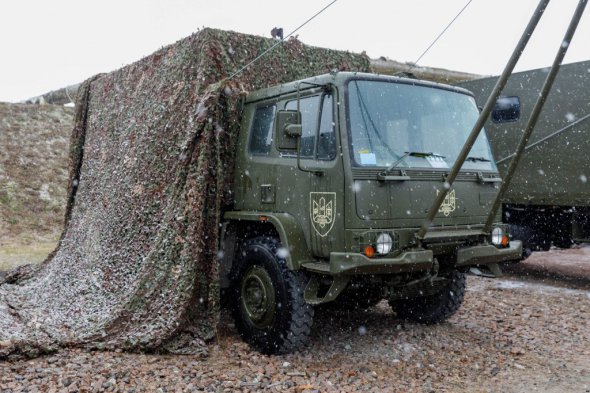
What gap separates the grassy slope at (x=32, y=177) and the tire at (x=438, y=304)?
7.47 meters

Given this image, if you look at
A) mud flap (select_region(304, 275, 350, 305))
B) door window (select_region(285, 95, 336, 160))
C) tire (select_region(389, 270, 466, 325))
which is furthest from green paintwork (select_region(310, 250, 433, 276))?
tire (select_region(389, 270, 466, 325))

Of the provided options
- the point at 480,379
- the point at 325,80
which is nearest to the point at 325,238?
the point at 325,80

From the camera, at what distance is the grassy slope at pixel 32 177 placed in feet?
42.7

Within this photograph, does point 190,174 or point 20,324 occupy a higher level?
point 190,174

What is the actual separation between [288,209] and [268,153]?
66cm

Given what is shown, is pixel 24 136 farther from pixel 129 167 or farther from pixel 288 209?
pixel 288 209

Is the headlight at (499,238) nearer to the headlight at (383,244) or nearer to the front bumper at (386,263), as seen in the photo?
the front bumper at (386,263)

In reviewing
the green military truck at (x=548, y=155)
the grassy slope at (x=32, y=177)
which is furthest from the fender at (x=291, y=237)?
the grassy slope at (x=32, y=177)

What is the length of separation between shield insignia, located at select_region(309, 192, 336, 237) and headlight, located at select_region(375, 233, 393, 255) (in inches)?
16.2

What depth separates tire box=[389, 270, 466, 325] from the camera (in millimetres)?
6083

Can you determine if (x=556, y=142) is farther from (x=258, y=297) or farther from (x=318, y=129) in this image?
(x=258, y=297)

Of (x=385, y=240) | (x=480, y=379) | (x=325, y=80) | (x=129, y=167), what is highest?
(x=325, y=80)

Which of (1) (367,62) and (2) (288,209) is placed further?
(1) (367,62)

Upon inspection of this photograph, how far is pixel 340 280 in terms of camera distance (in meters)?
4.73
